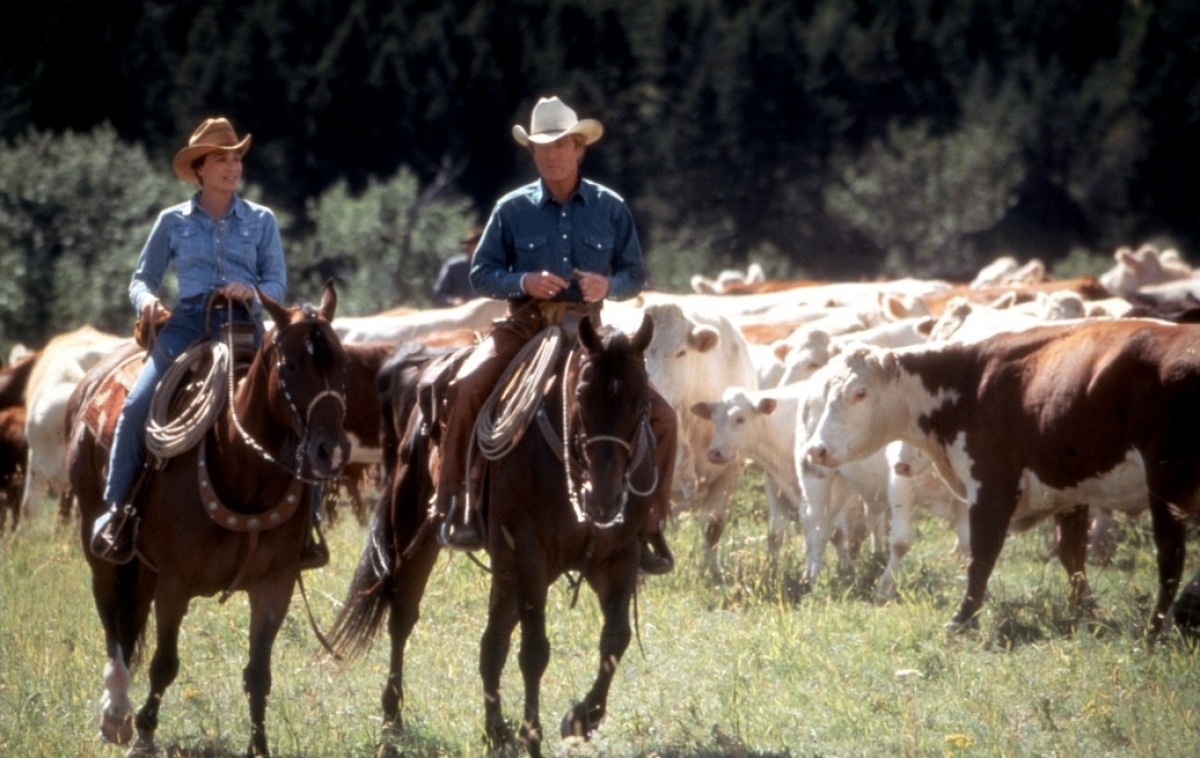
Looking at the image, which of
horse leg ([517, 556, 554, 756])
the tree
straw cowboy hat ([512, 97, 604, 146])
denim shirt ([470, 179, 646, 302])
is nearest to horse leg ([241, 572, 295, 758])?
horse leg ([517, 556, 554, 756])

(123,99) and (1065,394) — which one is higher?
(123,99)

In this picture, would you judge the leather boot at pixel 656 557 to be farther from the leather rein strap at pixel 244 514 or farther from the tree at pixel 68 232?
the tree at pixel 68 232

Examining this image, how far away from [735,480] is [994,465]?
11.5 feet

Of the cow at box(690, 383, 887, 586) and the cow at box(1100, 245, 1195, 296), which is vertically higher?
the cow at box(1100, 245, 1195, 296)

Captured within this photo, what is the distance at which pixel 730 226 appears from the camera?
4409 cm

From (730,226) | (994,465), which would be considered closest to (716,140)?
(730,226)

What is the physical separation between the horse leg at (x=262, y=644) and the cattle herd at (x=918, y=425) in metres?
1.87

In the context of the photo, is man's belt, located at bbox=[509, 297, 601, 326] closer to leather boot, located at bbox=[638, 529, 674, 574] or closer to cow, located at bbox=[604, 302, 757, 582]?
leather boot, located at bbox=[638, 529, 674, 574]

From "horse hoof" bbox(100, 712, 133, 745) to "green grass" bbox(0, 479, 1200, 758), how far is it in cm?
10

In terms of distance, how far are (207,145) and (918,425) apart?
4345 mm

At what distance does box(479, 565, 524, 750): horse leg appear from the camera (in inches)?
283

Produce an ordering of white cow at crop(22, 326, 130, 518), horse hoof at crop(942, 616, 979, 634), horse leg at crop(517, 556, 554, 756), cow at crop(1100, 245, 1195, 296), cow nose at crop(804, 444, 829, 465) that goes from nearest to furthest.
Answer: horse leg at crop(517, 556, 554, 756)
horse hoof at crop(942, 616, 979, 634)
cow nose at crop(804, 444, 829, 465)
white cow at crop(22, 326, 130, 518)
cow at crop(1100, 245, 1195, 296)

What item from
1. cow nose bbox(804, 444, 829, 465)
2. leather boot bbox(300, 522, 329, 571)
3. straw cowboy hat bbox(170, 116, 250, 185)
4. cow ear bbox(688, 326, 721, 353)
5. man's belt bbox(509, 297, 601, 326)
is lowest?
cow nose bbox(804, 444, 829, 465)

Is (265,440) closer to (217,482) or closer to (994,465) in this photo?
(217,482)
